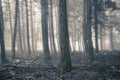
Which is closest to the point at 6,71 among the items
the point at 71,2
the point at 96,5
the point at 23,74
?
the point at 23,74

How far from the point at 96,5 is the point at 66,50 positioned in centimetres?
1808

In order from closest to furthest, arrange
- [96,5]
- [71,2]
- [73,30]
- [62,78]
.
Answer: [62,78]
[96,5]
[71,2]
[73,30]

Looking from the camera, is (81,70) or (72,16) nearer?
(81,70)

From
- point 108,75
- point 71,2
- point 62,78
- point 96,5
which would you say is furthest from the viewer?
point 71,2

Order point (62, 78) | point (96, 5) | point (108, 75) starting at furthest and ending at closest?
point (96, 5) → point (108, 75) → point (62, 78)

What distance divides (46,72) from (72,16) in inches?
1426

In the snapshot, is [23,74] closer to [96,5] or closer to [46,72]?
[46,72]

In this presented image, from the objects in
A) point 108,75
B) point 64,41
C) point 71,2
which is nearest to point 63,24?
point 64,41

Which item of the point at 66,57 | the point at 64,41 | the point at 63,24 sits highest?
the point at 63,24

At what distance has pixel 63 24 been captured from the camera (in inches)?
612

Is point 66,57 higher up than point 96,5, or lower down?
lower down

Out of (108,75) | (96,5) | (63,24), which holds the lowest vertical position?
(108,75)

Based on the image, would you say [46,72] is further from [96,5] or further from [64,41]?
[96,5]

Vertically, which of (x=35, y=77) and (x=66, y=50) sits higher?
(x=66, y=50)
